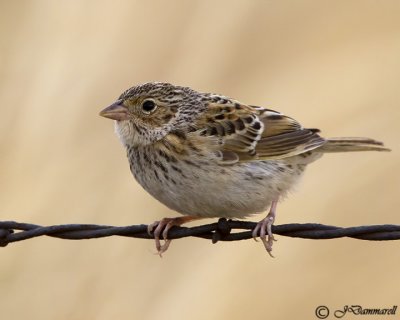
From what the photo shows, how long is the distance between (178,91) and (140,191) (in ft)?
4.91

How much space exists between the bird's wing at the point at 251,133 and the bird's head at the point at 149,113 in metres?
0.12

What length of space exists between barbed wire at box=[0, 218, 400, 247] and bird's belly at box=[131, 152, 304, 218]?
426 millimetres

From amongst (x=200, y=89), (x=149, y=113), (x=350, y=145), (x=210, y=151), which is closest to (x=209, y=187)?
(x=210, y=151)

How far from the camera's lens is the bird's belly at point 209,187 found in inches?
239

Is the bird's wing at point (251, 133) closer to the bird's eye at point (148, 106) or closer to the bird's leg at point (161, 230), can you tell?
the bird's eye at point (148, 106)

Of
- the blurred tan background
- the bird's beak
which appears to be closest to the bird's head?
the bird's beak

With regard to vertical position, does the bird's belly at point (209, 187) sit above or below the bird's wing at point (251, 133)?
below

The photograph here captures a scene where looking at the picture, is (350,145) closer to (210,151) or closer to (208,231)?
(210,151)

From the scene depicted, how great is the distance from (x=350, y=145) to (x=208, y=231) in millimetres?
1741

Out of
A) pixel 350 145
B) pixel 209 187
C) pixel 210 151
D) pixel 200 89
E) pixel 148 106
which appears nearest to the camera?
pixel 209 187

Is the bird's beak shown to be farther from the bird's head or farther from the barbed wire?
the barbed wire

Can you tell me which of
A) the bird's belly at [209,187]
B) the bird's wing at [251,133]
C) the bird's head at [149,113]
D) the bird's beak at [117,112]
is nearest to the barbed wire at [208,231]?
the bird's belly at [209,187]

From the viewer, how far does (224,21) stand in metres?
8.74

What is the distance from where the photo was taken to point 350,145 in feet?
22.7
